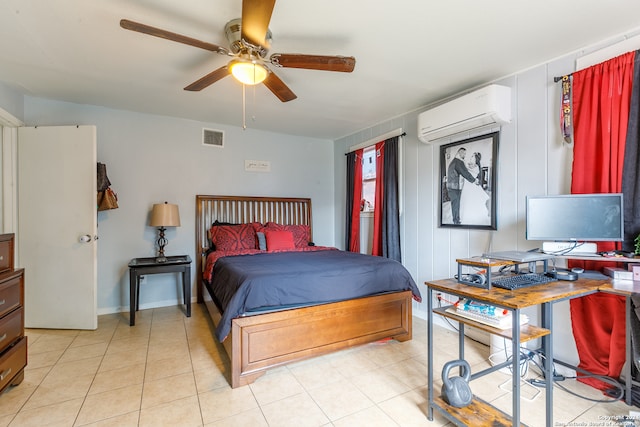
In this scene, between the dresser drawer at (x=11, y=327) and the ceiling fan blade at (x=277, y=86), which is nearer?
the dresser drawer at (x=11, y=327)

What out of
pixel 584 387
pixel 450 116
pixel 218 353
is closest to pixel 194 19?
pixel 450 116

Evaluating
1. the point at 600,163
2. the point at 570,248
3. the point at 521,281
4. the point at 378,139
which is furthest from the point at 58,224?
the point at 600,163

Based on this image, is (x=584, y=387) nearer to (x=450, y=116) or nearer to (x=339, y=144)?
(x=450, y=116)

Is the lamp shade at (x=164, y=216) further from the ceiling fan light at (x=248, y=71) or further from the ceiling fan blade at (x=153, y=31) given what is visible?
the ceiling fan blade at (x=153, y=31)

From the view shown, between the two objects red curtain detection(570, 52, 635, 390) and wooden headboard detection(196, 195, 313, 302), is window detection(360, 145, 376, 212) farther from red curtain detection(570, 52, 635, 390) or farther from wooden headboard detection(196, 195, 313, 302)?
red curtain detection(570, 52, 635, 390)

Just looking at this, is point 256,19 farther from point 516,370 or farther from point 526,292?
point 516,370

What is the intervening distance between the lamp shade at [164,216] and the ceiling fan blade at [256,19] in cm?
247

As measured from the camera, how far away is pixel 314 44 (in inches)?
88.2

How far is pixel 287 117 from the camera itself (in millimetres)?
3930

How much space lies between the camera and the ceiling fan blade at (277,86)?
220 cm

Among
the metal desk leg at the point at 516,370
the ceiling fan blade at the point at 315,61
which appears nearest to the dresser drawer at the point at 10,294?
the ceiling fan blade at the point at 315,61

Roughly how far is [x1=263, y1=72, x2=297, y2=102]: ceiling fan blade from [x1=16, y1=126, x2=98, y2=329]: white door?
215 centimetres

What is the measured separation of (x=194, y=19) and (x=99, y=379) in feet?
8.59

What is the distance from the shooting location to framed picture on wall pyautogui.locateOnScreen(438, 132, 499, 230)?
2.82m
